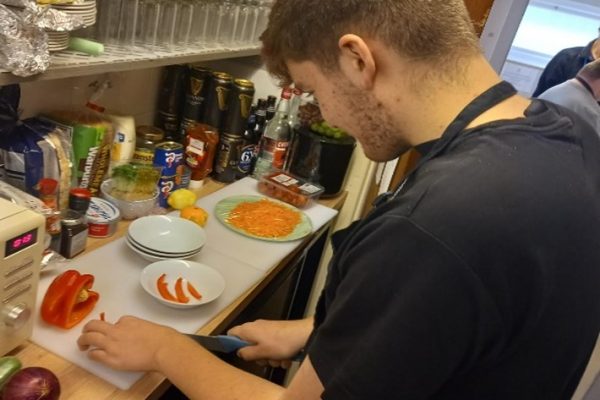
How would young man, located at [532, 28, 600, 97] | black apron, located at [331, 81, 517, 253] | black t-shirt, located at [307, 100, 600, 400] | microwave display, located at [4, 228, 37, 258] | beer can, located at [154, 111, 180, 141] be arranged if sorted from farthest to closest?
young man, located at [532, 28, 600, 97], beer can, located at [154, 111, 180, 141], microwave display, located at [4, 228, 37, 258], black apron, located at [331, 81, 517, 253], black t-shirt, located at [307, 100, 600, 400]

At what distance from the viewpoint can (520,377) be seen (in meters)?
0.63

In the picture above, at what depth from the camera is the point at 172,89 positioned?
170 centimetres

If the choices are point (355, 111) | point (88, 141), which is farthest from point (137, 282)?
point (355, 111)

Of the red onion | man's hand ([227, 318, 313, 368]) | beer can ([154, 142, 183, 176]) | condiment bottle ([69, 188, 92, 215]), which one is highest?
beer can ([154, 142, 183, 176])

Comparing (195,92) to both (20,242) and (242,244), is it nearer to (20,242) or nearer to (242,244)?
(242,244)

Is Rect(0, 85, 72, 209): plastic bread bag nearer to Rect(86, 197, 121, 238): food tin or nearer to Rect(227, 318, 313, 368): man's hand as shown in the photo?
Rect(86, 197, 121, 238): food tin

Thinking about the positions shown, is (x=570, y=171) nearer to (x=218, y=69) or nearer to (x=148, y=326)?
(x=148, y=326)

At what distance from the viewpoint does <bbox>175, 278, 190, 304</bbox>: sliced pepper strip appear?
1.06 m

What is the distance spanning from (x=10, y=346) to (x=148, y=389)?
0.73 ft

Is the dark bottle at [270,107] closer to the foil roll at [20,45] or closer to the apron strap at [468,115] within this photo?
the foil roll at [20,45]

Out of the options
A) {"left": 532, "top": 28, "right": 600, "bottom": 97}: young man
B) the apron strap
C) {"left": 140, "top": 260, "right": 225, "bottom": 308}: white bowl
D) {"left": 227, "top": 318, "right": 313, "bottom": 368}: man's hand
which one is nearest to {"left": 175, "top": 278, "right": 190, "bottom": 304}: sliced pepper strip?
{"left": 140, "top": 260, "right": 225, "bottom": 308}: white bowl

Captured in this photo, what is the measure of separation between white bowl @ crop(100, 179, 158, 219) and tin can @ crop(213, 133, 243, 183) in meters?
0.36

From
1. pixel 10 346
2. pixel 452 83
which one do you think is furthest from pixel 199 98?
pixel 452 83

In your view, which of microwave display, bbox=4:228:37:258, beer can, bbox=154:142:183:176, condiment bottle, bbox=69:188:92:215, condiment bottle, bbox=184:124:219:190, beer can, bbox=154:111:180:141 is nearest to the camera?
microwave display, bbox=4:228:37:258
